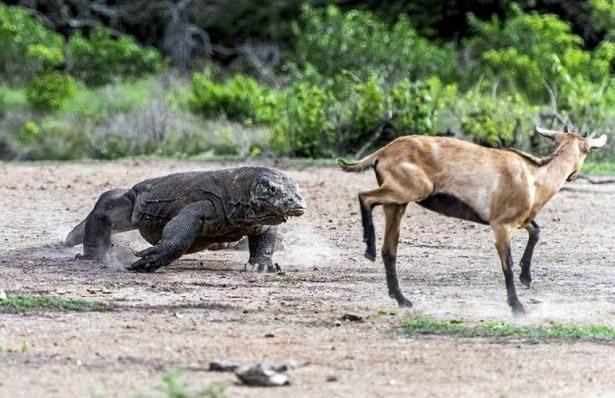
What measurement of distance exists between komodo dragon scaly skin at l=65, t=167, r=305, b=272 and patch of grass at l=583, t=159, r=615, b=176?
8.31m

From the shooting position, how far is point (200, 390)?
24.0 feet

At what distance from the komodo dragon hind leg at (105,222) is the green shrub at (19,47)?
1805 centimetres

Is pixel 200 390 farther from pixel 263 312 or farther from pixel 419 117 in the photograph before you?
pixel 419 117

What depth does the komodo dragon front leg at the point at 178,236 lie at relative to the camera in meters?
11.6

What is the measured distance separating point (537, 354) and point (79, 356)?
2.67 m

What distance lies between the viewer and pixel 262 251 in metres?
12.1

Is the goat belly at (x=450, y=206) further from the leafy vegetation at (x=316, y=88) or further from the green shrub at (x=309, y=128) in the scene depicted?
the green shrub at (x=309, y=128)

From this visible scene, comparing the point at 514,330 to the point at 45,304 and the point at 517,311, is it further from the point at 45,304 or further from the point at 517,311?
the point at 45,304

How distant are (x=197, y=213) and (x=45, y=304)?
2226 mm

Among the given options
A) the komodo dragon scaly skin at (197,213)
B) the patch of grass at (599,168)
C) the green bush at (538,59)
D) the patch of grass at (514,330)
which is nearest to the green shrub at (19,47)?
the green bush at (538,59)

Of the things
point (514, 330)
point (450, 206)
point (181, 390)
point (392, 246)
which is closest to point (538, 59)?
point (392, 246)

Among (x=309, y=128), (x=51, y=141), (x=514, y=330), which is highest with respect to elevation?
(x=514, y=330)

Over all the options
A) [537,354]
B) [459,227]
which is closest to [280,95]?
[459,227]

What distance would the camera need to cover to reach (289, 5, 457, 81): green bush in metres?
28.1
